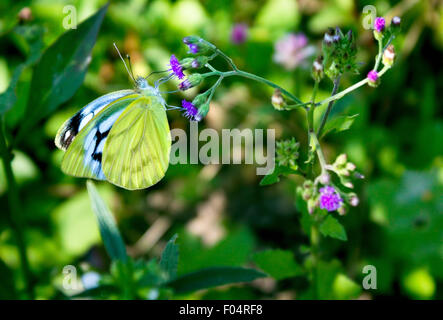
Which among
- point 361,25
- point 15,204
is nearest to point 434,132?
point 361,25

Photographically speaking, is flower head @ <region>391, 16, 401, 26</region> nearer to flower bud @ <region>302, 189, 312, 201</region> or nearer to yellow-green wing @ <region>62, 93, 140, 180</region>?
flower bud @ <region>302, 189, 312, 201</region>

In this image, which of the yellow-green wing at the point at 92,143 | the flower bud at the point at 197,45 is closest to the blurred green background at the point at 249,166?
the yellow-green wing at the point at 92,143

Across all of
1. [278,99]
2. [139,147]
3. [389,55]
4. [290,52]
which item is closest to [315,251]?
[278,99]

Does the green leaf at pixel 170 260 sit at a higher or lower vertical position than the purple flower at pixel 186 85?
lower

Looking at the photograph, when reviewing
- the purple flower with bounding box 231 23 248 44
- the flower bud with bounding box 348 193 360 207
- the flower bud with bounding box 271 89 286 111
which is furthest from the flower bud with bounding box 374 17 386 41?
the purple flower with bounding box 231 23 248 44

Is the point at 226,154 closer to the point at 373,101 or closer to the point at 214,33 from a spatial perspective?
the point at 214,33

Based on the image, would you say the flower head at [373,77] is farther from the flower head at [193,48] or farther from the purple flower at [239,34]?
the purple flower at [239,34]

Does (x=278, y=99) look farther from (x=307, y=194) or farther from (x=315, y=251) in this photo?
(x=315, y=251)
